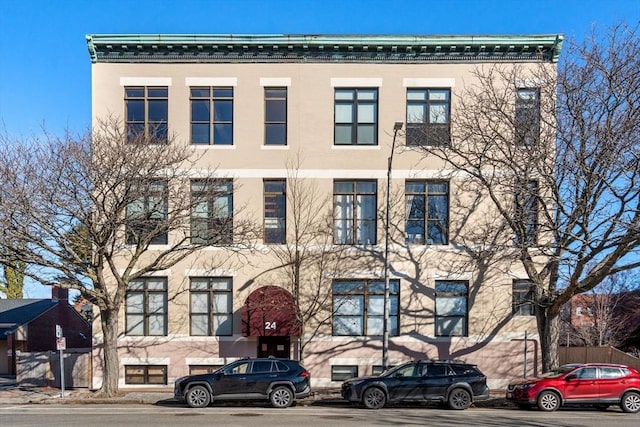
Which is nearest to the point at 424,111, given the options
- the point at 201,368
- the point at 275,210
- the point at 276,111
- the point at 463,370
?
the point at 276,111

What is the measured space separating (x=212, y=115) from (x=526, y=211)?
507 inches

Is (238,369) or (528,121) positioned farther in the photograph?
(528,121)

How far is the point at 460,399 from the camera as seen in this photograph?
15.2 m

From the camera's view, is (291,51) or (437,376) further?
(291,51)

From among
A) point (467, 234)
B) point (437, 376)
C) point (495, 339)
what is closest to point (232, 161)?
point (467, 234)

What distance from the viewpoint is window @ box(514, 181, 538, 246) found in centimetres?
1592

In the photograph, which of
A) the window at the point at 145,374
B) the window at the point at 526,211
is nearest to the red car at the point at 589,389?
the window at the point at 526,211

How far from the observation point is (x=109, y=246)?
740 inches

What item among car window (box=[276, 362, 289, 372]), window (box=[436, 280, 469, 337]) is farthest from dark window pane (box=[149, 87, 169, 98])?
window (box=[436, 280, 469, 337])

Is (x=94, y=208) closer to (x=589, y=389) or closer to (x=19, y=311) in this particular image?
(x=589, y=389)

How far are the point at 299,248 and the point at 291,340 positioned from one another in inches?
148

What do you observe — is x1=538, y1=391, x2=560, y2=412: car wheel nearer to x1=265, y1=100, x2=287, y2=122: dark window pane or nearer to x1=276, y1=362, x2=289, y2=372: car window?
x1=276, y1=362, x2=289, y2=372: car window

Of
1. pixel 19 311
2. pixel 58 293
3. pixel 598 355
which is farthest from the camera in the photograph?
pixel 58 293

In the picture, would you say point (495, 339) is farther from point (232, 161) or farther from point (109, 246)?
point (109, 246)
